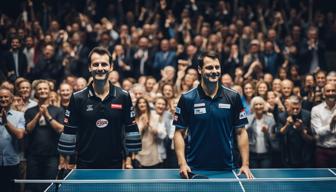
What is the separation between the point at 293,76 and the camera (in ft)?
41.0

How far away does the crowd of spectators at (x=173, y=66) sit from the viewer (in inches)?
365

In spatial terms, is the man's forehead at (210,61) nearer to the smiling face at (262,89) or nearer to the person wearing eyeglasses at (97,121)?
the person wearing eyeglasses at (97,121)

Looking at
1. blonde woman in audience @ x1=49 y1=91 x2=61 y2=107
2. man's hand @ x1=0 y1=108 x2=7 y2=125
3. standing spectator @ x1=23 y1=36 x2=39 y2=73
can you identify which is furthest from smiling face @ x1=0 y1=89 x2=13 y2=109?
standing spectator @ x1=23 y1=36 x2=39 y2=73

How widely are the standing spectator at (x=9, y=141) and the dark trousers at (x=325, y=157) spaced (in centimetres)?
527

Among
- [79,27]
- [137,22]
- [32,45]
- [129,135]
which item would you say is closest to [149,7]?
[137,22]

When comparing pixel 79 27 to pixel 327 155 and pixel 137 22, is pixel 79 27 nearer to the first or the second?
pixel 137 22

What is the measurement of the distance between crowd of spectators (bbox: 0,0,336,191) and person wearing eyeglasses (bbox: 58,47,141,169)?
220 centimetres

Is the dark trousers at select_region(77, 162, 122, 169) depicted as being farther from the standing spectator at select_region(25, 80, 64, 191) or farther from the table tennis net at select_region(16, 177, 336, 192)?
the standing spectator at select_region(25, 80, 64, 191)

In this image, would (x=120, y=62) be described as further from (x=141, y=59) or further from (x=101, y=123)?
(x=101, y=123)

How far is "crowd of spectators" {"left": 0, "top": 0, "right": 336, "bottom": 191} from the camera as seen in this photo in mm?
9281

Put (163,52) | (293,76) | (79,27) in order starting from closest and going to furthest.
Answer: (293,76) → (163,52) → (79,27)

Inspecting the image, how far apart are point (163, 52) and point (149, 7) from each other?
3.16m

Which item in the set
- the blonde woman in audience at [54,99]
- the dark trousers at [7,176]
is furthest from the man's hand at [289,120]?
the dark trousers at [7,176]

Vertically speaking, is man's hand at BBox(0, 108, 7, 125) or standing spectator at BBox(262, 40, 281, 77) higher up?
standing spectator at BBox(262, 40, 281, 77)
